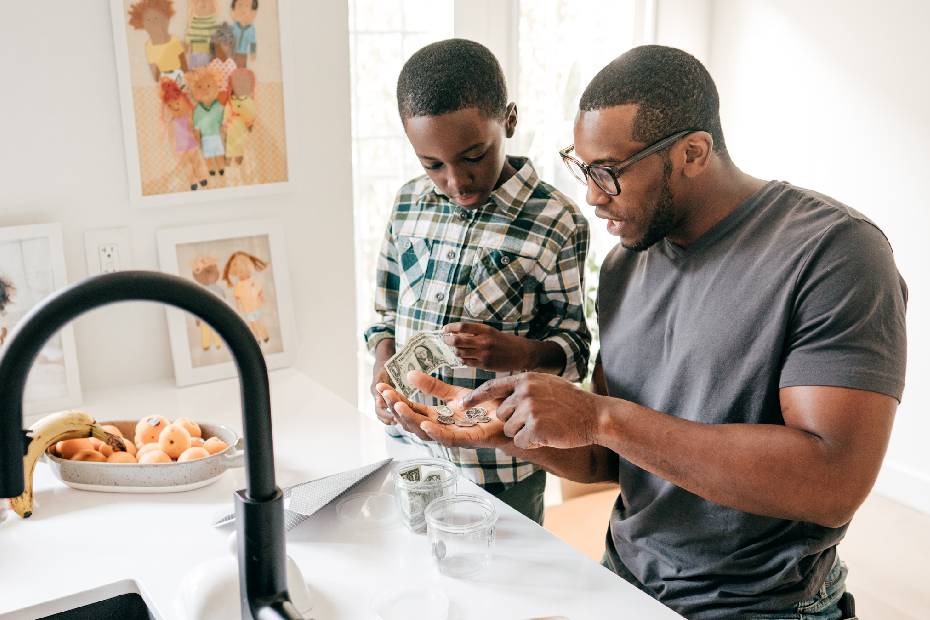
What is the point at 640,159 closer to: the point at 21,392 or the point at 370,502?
the point at 370,502

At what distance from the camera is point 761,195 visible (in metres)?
1.38

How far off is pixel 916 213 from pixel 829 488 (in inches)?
86.5

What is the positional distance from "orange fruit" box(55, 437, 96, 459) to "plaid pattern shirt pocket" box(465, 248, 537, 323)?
2.52 ft

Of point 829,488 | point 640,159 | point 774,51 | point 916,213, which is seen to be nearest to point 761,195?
point 640,159

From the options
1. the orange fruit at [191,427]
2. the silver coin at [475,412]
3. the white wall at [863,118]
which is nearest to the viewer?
the silver coin at [475,412]

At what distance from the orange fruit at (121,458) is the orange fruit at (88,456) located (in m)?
0.01

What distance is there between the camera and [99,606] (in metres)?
1.25

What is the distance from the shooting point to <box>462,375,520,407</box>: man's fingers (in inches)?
55.6

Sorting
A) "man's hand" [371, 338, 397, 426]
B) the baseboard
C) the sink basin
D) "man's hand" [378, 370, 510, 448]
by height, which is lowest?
the baseboard

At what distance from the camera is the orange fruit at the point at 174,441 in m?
1.57

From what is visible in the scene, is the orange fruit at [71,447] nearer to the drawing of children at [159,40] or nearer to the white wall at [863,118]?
the drawing of children at [159,40]

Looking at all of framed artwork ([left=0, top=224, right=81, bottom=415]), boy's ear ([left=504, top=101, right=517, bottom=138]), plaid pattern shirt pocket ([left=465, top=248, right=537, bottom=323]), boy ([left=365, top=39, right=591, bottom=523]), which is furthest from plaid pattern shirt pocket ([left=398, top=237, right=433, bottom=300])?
framed artwork ([left=0, top=224, right=81, bottom=415])

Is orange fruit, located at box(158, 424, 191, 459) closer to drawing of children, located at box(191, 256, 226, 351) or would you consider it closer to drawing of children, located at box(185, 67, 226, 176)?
drawing of children, located at box(191, 256, 226, 351)

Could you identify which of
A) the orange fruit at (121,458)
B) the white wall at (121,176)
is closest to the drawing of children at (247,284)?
the white wall at (121,176)
